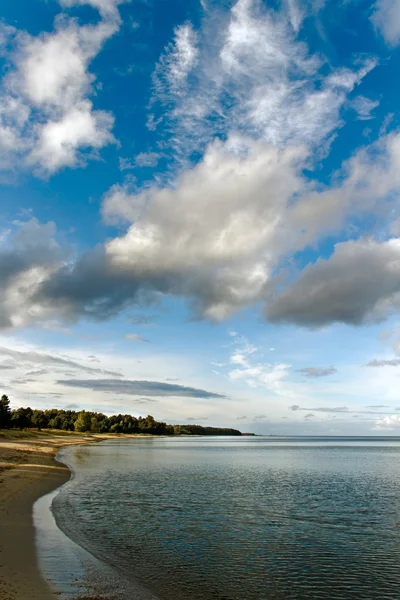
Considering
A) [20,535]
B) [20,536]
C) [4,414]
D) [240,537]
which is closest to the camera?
[20,536]

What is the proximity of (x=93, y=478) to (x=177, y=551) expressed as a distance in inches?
1251

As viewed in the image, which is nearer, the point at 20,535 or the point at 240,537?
the point at 20,535

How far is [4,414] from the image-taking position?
16162 cm

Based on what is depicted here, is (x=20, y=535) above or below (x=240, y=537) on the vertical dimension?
above

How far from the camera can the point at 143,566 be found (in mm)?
19016

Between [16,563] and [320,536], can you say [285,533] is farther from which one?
[16,563]

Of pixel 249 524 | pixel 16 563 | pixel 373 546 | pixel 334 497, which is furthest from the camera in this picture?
pixel 334 497

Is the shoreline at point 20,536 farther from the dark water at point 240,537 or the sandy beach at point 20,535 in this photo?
the dark water at point 240,537

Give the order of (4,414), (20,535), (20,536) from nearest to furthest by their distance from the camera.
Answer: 1. (20,536)
2. (20,535)
3. (4,414)

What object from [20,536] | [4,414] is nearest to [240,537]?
[20,536]

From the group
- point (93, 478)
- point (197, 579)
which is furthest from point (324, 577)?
point (93, 478)

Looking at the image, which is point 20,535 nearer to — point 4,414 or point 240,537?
point 240,537

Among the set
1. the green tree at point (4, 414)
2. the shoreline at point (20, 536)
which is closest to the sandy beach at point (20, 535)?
the shoreline at point (20, 536)

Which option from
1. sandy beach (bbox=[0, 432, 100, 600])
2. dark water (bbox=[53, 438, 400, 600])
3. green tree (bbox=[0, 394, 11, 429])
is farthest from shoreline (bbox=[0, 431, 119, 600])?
green tree (bbox=[0, 394, 11, 429])
